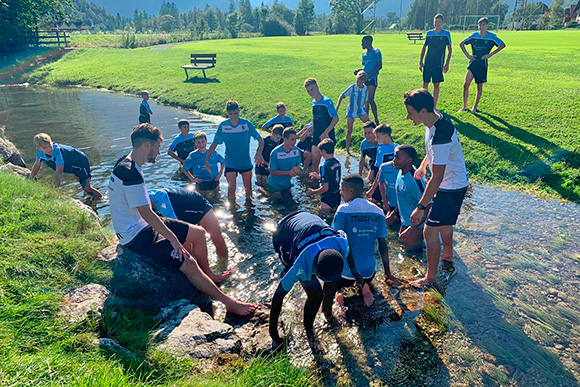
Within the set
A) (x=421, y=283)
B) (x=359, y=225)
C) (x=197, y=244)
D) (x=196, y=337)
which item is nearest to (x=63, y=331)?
(x=196, y=337)

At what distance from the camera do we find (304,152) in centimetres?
1066

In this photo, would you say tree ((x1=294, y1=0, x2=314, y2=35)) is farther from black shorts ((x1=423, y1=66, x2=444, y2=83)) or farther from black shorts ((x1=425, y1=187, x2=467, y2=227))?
black shorts ((x1=425, y1=187, x2=467, y2=227))

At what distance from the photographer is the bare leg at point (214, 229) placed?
6.50 meters

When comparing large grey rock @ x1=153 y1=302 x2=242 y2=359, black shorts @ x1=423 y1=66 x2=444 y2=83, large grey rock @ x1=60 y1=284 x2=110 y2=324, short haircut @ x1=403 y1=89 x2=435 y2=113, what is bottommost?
large grey rock @ x1=153 y1=302 x2=242 y2=359

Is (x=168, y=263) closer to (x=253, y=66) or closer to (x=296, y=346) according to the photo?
(x=296, y=346)

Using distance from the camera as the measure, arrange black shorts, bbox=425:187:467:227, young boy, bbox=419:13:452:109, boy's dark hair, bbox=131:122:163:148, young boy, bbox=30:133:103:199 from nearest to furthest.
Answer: boy's dark hair, bbox=131:122:163:148, black shorts, bbox=425:187:467:227, young boy, bbox=30:133:103:199, young boy, bbox=419:13:452:109

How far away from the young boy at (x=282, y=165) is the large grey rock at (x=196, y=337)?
171 inches

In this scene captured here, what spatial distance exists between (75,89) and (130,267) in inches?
1122

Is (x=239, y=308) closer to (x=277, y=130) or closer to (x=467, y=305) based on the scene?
(x=467, y=305)

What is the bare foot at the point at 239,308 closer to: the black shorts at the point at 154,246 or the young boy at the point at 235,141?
the black shorts at the point at 154,246

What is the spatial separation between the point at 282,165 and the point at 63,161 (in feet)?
17.2

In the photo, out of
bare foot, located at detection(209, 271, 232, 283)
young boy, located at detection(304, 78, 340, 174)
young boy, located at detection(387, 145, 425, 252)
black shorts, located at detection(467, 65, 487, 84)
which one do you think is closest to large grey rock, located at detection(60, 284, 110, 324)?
bare foot, located at detection(209, 271, 232, 283)

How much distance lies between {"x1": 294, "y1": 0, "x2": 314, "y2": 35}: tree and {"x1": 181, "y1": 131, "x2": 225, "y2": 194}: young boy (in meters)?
92.9

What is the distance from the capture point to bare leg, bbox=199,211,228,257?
6.50 metres
